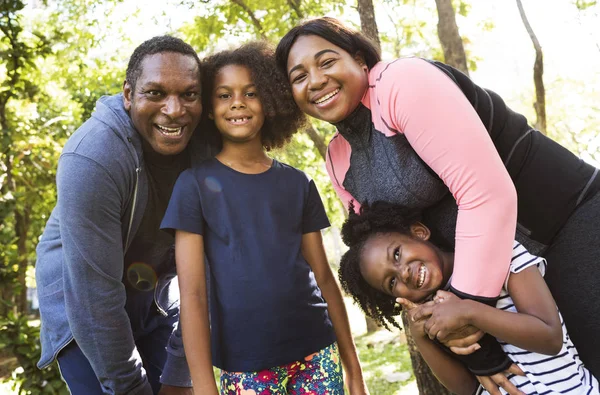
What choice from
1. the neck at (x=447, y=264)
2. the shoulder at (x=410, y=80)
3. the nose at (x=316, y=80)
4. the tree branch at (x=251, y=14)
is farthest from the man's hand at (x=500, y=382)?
the tree branch at (x=251, y=14)

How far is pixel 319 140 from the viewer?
6543 millimetres

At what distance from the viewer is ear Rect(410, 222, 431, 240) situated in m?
2.31

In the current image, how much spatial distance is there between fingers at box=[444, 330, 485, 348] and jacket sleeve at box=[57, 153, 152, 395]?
1.34 metres

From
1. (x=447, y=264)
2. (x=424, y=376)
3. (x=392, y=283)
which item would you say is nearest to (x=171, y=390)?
(x=392, y=283)

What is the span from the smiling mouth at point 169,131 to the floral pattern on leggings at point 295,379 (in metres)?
1.07

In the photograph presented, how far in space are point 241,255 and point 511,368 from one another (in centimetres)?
115

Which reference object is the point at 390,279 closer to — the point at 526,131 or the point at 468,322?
the point at 468,322

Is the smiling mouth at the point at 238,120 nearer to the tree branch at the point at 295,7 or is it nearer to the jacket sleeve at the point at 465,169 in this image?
the jacket sleeve at the point at 465,169

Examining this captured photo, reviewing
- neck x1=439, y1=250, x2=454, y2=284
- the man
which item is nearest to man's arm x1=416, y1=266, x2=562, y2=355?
neck x1=439, y1=250, x2=454, y2=284

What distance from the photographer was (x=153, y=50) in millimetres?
2588

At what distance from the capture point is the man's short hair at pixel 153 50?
259cm

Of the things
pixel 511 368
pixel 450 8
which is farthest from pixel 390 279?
pixel 450 8

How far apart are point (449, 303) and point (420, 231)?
40 cm

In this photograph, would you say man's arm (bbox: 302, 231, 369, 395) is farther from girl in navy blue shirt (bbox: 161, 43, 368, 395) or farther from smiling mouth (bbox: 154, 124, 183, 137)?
smiling mouth (bbox: 154, 124, 183, 137)
